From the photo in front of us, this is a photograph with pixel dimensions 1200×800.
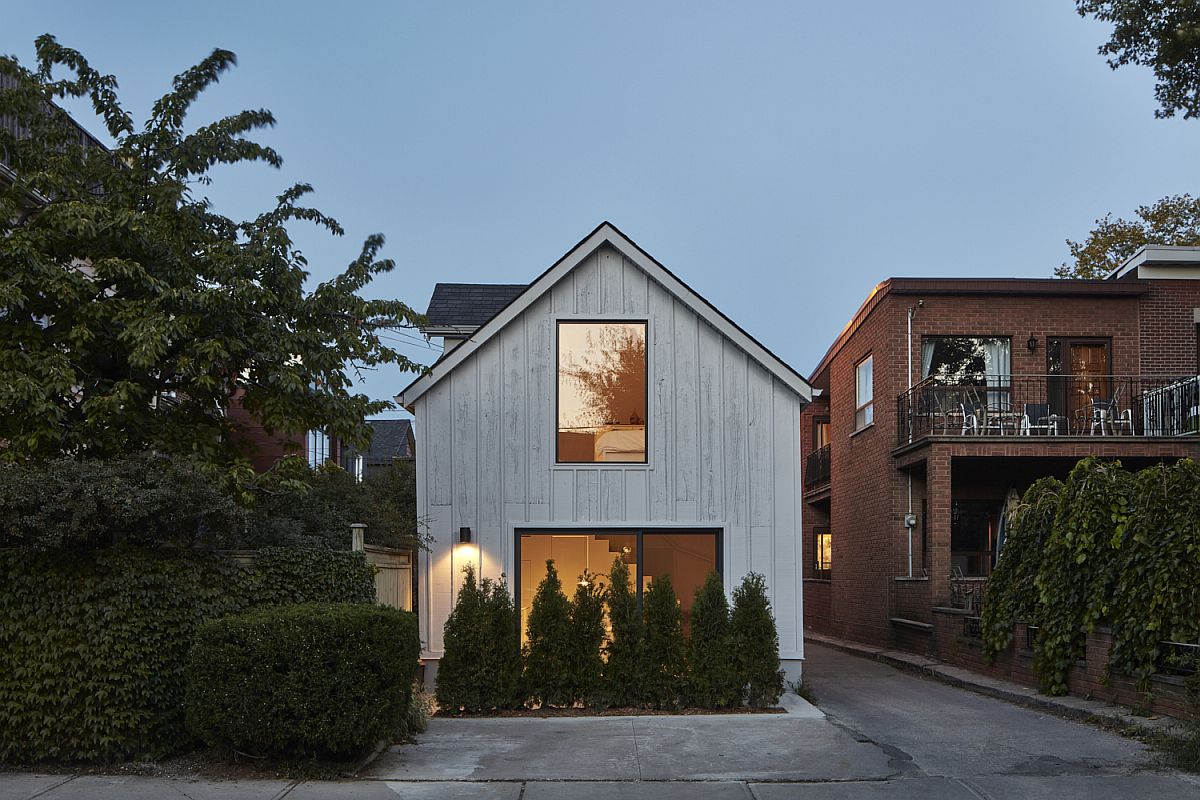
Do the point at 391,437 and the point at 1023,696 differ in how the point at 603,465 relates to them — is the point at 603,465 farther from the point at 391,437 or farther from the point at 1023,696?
the point at 391,437

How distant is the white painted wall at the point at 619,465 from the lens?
14.8 metres

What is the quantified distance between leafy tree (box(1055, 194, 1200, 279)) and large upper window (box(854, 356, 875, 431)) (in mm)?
12172

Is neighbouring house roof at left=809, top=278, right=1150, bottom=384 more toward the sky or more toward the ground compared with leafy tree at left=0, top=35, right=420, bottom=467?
more toward the sky

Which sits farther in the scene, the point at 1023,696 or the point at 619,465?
the point at 619,465

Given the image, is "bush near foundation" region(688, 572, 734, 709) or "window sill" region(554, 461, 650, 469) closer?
"bush near foundation" region(688, 572, 734, 709)

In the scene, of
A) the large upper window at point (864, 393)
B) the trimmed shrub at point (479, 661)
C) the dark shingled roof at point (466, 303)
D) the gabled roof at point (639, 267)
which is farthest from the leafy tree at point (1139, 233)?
the trimmed shrub at point (479, 661)

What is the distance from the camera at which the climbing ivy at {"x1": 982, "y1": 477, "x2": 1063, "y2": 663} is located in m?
14.9

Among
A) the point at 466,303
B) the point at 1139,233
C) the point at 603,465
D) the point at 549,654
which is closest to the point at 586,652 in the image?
the point at 549,654

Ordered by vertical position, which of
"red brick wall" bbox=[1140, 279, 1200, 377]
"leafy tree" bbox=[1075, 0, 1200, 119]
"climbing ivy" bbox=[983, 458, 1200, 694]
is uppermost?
"leafy tree" bbox=[1075, 0, 1200, 119]

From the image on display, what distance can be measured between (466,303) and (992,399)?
980 cm

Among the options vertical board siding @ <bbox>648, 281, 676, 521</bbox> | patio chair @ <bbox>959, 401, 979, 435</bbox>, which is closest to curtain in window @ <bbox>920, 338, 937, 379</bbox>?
patio chair @ <bbox>959, 401, 979, 435</bbox>

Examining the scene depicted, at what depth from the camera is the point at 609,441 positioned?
15102 mm

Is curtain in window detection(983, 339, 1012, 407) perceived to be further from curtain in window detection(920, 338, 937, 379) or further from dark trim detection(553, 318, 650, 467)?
dark trim detection(553, 318, 650, 467)

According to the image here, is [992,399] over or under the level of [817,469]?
over
